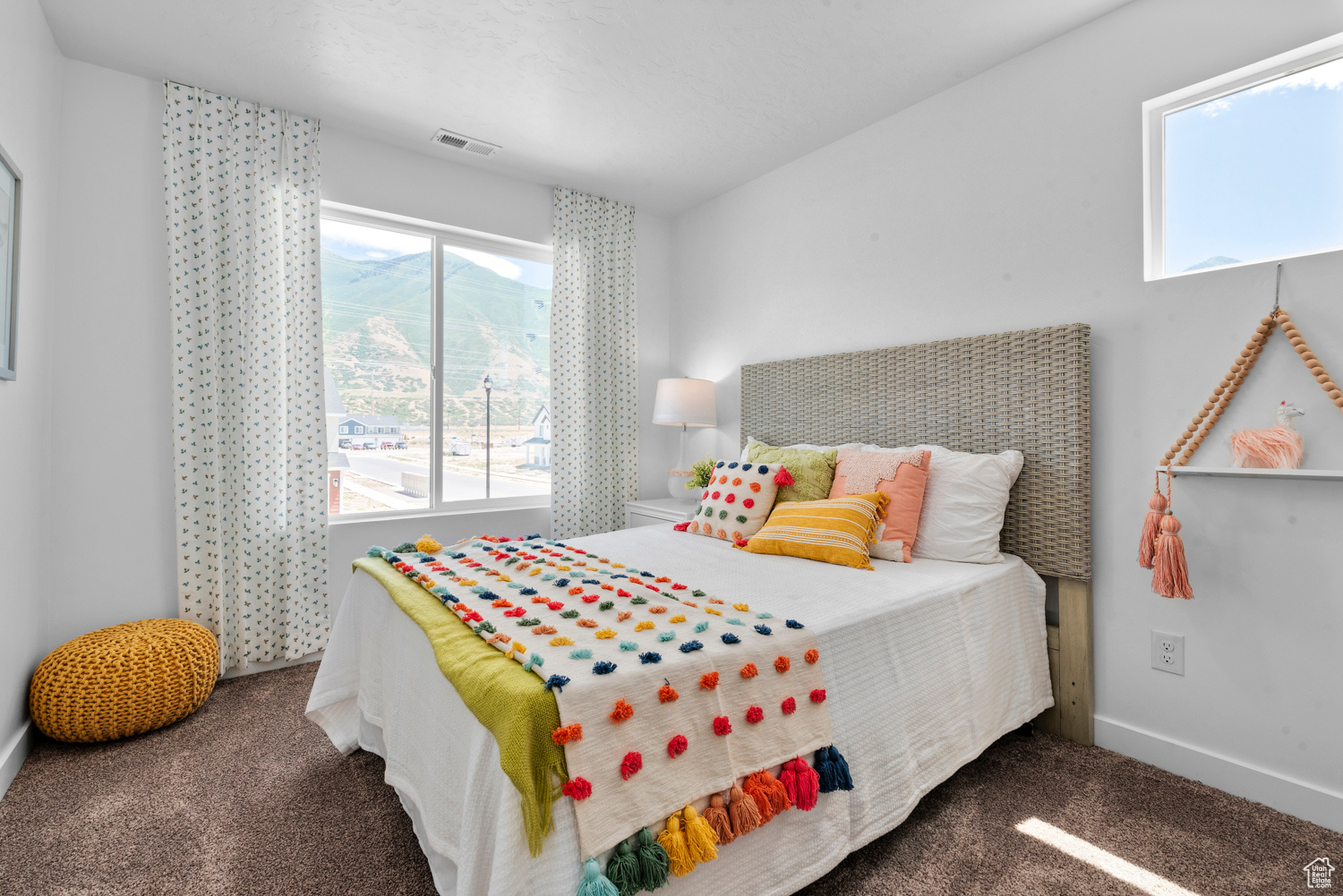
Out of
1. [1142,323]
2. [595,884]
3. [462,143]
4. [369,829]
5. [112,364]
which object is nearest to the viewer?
[595,884]

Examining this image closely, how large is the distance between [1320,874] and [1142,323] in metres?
1.54

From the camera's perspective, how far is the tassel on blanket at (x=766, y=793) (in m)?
1.22

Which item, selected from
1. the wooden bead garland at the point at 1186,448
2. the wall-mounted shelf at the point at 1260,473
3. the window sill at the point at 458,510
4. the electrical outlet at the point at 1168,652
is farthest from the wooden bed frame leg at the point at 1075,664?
the window sill at the point at 458,510

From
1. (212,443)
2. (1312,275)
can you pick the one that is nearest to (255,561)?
(212,443)

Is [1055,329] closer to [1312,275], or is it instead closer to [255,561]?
[1312,275]

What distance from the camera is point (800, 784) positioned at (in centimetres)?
127

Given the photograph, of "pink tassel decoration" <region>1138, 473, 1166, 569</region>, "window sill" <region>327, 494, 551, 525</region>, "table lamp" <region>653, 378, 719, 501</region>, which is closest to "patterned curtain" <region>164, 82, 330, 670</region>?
"window sill" <region>327, 494, 551, 525</region>

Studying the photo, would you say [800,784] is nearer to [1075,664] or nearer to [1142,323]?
[1075,664]

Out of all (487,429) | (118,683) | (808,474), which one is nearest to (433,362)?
(487,429)

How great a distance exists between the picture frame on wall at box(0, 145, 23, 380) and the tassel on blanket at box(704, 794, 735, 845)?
2.35m

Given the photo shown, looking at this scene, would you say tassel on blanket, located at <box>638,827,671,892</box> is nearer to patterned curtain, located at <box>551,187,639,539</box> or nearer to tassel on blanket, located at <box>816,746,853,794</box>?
tassel on blanket, located at <box>816,746,853,794</box>

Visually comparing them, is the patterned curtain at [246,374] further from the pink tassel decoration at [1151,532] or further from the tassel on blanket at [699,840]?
the pink tassel decoration at [1151,532]

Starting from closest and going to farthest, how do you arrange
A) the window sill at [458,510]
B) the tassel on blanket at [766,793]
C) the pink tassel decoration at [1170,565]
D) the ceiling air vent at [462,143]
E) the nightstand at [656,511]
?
the tassel on blanket at [766,793] → the pink tassel decoration at [1170,565] → the ceiling air vent at [462,143] → the window sill at [458,510] → the nightstand at [656,511]

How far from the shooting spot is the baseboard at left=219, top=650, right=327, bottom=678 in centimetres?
277
